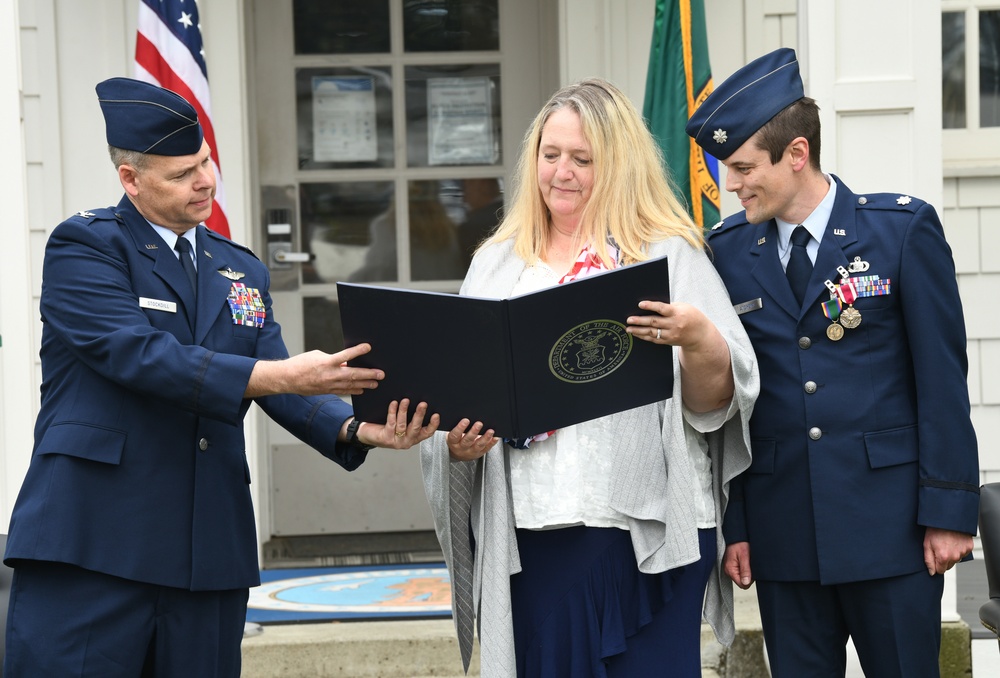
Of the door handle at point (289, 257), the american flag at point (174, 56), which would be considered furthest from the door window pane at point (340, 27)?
the american flag at point (174, 56)

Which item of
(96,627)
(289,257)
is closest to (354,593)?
(289,257)

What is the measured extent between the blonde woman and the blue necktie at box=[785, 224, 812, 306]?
0.67ft

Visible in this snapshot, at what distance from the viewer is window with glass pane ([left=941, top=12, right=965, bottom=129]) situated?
17.6ft

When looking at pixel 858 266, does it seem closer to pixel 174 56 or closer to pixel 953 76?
pixel 174 56

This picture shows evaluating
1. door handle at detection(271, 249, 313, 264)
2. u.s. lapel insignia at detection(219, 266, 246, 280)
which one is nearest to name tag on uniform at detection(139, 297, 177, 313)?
u.s. lapel insignia at detection(219, 266, 246, 280)

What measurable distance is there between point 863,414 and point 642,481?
1.63 feet

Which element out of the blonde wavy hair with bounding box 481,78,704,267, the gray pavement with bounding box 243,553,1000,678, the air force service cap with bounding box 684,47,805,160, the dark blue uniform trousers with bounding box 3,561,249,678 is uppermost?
the air force service cap with bounding box 684,47,805,160

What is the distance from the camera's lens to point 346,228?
548 centimetres

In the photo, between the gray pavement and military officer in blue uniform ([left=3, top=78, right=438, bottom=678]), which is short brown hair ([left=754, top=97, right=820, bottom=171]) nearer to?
military officer in blue uniform ([left=3, top=78, right=438, bottom=678])

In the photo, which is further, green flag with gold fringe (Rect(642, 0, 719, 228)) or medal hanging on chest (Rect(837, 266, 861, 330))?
green flag with gold fringe (Rect(642, 0, 719, 228))

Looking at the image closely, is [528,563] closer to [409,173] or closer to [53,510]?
[53,510]

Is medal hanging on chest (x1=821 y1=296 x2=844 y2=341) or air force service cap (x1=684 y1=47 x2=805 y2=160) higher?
air force service cap (x1=684 y1=47 x2=805 y2=160)

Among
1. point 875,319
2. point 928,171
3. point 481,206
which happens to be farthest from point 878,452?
point 481,206

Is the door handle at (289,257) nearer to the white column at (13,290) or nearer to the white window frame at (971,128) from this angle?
the white column at (13,290)
